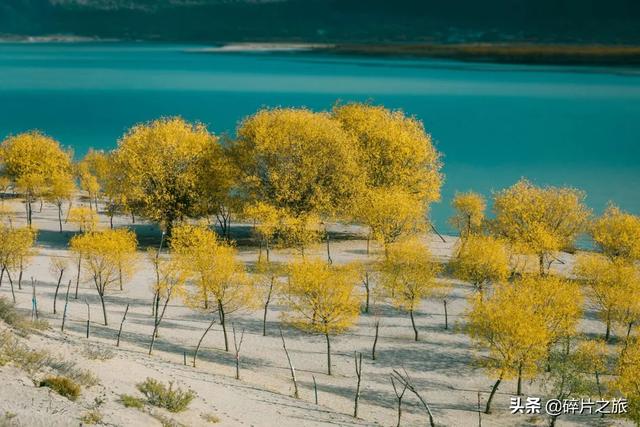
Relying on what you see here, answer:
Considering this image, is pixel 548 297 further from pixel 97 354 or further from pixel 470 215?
pixel 470 215

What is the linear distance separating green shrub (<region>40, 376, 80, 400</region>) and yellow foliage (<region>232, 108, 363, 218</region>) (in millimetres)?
40712

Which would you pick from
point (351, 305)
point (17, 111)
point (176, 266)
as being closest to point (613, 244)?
point (351, 305)

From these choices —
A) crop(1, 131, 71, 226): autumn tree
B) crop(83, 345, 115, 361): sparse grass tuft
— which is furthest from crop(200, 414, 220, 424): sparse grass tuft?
crop(1, 131, 71, 226): autumn tree

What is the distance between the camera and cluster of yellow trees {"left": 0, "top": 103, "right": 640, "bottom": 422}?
41.3m

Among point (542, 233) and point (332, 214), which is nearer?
point (542, 233)

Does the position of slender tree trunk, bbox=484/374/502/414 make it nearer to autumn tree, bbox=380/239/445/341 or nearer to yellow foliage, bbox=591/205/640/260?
autumn tree, bbox=380/239/445/341

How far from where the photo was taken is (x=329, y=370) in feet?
137

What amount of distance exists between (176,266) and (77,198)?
4832 centimetres

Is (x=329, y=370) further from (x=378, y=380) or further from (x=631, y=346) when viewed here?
(x=631, y=346)

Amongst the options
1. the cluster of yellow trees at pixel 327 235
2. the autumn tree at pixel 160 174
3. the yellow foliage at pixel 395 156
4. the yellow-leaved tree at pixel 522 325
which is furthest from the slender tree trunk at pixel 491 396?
the autumn tree at pixel 160 174

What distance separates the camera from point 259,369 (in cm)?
4194

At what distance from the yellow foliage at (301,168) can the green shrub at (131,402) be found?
39.8 m

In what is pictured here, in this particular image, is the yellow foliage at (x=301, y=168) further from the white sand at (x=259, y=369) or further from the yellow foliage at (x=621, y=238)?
the yellow foliage at (x=621, y=238)

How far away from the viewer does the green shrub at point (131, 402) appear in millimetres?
28234
